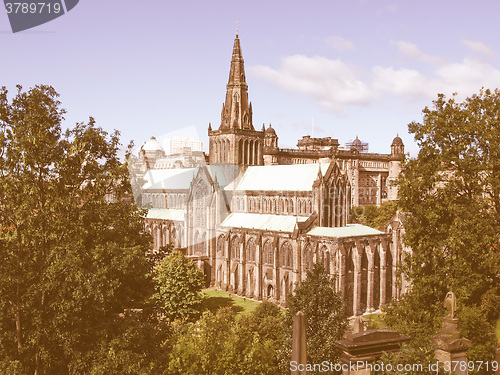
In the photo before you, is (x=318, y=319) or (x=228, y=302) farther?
(x=228, y=302)

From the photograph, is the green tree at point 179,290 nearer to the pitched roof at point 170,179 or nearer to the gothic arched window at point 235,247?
the gothic arched window at point 235,247

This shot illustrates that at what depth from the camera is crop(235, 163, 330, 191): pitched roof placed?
66625 millimetres

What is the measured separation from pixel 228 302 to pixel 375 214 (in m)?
52.4

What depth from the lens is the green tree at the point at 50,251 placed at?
19250mm

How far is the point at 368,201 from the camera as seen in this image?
452 ft

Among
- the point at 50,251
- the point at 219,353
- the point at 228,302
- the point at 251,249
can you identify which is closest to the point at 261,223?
the point at 251,249

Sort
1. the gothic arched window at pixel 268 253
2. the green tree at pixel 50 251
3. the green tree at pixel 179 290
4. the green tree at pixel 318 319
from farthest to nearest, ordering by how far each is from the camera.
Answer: the gothic arched window at pixel 268 253 → the green tree at pixel 179 290 → the green tree at pixel 318 319 → the green tree at pixel 50 251

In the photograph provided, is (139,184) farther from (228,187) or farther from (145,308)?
(145,308)

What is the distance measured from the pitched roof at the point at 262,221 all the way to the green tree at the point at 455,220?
1309 inches

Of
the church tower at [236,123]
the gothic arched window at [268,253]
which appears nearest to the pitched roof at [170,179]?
the church tower at [236,123]

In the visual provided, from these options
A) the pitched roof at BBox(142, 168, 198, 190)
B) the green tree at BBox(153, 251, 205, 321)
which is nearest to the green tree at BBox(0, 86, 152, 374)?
the green tree at BBox(153, 251, 205, 321)

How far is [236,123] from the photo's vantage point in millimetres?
76875

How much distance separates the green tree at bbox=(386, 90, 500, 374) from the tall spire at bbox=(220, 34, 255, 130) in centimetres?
4981

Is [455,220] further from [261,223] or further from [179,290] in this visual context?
[261,223]
